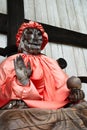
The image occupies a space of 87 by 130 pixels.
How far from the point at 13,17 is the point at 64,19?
751mm

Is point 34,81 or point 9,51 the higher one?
point 9,51

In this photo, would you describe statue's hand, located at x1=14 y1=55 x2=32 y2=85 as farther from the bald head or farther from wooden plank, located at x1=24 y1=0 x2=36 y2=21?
wooden plank, located at x1=24 y1=0 x2=36 y2=21

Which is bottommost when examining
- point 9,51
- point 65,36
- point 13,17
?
point 9,51

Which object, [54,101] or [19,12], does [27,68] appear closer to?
[54,101]

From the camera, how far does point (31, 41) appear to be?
6.80 ft

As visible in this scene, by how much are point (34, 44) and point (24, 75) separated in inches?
19.0

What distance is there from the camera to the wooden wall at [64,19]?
9.49 feet

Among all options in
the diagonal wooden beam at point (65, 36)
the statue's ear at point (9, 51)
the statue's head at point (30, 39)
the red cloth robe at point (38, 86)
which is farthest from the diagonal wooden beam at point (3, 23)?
the red cloth robe at point (38, 86)

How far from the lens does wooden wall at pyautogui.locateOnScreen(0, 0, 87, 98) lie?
9.49ft

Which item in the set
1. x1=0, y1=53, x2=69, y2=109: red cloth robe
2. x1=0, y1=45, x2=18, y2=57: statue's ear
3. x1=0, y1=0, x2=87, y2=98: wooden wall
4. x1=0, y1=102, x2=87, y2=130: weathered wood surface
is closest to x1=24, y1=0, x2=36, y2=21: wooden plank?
x1=0, y1=0, x2=87, y2=98: wooden wall

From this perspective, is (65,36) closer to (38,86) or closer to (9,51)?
(9,51)

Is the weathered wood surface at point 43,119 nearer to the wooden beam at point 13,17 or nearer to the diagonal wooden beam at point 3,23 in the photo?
the wooden beam at point 13,17

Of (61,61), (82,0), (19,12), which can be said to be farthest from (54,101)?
(82,0)

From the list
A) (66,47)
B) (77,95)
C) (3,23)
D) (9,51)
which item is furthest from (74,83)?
(66,47)
